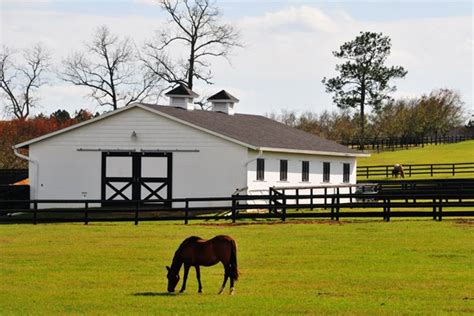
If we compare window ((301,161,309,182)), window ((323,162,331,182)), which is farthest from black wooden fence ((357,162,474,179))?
window ((301,161,309,182))

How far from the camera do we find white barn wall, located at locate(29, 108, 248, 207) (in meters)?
39.5

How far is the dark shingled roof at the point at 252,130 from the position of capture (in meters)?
41.4

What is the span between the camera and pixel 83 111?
316ft

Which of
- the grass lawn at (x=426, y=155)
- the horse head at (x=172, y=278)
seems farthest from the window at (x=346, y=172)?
the horse head at (x=172, y=278)

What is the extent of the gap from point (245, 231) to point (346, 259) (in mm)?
7534

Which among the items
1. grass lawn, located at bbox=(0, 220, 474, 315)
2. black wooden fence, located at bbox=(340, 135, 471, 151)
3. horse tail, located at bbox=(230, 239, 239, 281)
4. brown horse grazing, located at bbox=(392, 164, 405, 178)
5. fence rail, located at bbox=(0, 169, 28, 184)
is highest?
black wooden fence, located at bbox=(340, 135, 471, 151)

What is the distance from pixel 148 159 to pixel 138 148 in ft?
1.99

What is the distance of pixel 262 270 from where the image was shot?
20.3m

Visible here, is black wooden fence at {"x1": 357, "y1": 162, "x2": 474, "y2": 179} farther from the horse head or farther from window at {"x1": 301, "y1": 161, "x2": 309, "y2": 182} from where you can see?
the horse head

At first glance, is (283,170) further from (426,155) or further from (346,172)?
(426,155)

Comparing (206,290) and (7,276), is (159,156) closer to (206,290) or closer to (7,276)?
(7,276)

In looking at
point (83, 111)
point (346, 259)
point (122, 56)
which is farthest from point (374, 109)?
point (346, 259)

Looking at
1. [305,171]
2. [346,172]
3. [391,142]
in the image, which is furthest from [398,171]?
[391,142]

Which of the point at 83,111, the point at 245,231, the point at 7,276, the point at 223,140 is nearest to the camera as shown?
the point at 7,276
